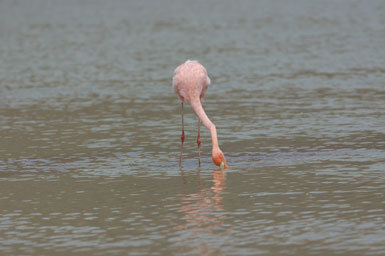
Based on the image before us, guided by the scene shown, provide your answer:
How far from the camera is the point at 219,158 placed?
15586mm

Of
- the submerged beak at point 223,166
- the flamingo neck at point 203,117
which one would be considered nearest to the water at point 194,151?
the submerged beak at point 223,166

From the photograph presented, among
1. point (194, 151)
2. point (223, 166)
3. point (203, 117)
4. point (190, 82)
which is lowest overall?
point (223, 166)

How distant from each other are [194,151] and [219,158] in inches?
103

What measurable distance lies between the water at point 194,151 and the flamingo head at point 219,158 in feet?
0.56

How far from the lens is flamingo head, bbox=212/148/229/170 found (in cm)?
1552

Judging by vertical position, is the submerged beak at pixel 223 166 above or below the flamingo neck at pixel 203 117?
below

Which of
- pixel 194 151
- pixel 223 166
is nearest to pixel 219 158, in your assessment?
pixel 223 166

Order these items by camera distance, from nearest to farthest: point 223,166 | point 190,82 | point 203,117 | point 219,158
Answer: point 219,158, point 223,166, point 203,117, point 190,82

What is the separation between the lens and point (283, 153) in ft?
56.5

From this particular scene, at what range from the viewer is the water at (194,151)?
11852 millimetres

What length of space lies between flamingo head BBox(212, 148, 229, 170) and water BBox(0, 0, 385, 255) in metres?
0.17

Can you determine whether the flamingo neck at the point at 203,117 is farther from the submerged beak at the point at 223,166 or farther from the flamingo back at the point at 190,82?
the submerged beak at the point at 223,166

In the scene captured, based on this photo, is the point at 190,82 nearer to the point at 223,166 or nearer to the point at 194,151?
the point at 194,151

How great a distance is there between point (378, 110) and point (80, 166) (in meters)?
8.49
